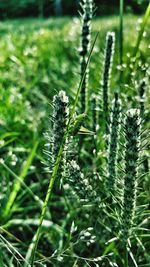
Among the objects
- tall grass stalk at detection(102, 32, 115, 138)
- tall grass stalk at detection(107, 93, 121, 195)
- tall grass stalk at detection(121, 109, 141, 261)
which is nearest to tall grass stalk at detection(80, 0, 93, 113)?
tall grass stalk at detection(102, 32, 115, 138)

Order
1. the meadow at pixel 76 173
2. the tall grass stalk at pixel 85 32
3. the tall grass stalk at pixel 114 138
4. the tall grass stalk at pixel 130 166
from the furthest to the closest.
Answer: the tall grass stalk at pixel 85 32 → the tall grass stalk at pixel 114 138 → the meadow at pixel 76 173 → the tall grass stalk at pixel 130 166

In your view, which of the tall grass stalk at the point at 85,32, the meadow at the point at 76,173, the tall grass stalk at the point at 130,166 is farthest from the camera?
the tall grass stalk at the point at 85,32

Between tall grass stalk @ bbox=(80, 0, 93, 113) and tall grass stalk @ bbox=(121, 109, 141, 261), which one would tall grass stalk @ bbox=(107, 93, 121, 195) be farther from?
tall grass stalk @ bbox=(80, 0, 93, 113)

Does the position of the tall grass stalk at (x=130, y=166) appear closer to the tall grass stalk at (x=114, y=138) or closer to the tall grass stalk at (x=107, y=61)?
the tall grass stalk at (x=114, y=138)

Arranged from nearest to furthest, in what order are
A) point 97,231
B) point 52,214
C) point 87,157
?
point 97,231 → point 52,214 → point 87,157

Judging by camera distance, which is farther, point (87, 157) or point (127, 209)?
point (87, 157)

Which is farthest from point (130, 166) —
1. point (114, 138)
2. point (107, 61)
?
point (107, 61)

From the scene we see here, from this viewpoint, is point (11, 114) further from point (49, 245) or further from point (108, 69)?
point (108, 69)

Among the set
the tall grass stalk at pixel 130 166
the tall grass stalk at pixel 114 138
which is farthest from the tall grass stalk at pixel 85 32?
the tall grass stalk at pixel 130 166

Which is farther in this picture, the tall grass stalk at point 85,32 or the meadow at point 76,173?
the tall grass stalk at point 85,32

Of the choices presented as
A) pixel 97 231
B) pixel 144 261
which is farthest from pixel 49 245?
pixel 144 261
